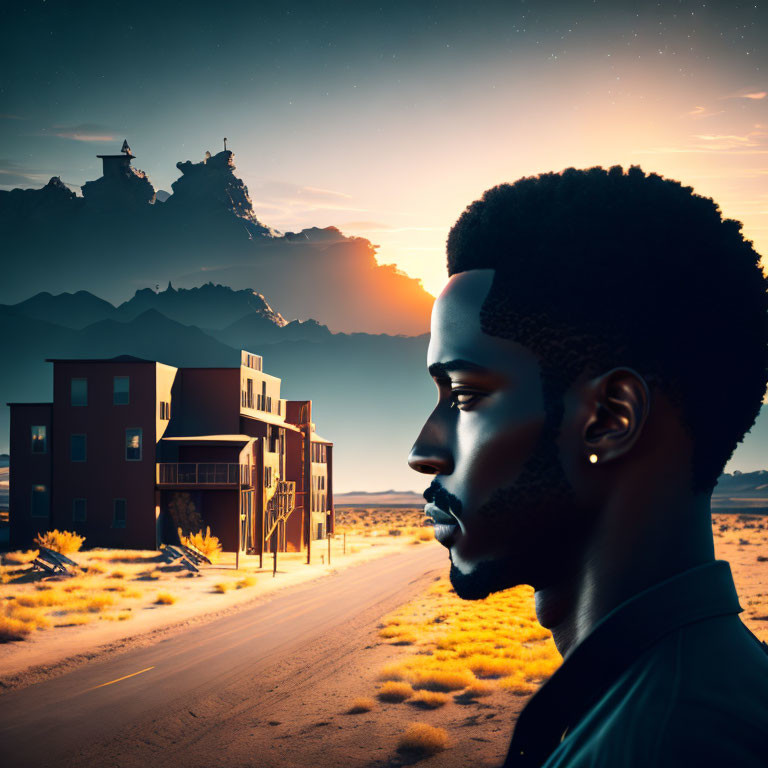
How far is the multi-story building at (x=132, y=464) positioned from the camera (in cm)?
4366


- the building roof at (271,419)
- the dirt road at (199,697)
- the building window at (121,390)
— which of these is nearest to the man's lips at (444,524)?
the dirt road at (199,697)

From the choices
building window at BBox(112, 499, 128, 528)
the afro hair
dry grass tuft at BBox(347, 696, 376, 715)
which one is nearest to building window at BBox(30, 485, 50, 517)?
building window at BBox(112, 499, 128, 528)

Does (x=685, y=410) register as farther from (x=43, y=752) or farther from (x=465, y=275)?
(x=43, y=752)

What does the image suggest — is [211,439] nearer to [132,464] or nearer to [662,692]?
[132,464]

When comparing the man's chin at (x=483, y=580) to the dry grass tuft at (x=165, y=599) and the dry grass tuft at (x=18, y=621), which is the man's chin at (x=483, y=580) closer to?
the dry grass tuft at (x=18, y=621)

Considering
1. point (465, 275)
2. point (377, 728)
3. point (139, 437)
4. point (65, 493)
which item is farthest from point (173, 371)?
point (465, 275)

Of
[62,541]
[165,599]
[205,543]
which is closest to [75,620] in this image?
[165,599]

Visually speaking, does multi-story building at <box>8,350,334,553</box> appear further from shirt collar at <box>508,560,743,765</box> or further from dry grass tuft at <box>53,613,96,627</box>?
shirt collar at <box>508,560,743,765</box>

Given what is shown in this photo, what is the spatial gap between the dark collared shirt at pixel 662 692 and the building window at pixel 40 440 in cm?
4884

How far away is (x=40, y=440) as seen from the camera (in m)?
45.9

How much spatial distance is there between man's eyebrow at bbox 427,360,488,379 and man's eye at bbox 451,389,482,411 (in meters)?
0.04

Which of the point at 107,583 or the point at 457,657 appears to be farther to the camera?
the point at 107,583

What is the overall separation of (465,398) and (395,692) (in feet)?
48.6

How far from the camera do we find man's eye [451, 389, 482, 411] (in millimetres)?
1552
